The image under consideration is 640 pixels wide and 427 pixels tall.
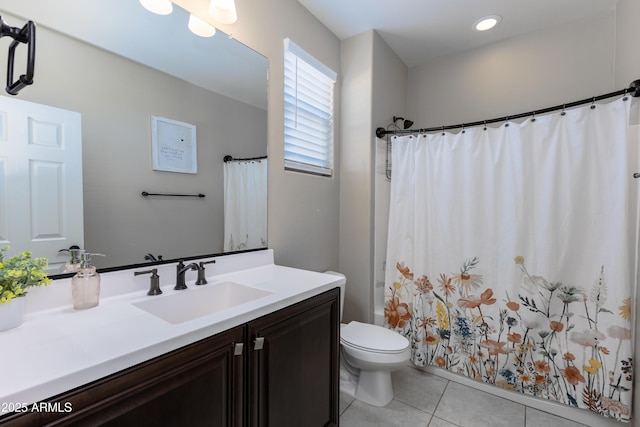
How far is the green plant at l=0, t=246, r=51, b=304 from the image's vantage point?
0.79 meters

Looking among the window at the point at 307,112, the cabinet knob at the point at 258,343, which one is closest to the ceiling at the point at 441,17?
the window at the point at 307,112

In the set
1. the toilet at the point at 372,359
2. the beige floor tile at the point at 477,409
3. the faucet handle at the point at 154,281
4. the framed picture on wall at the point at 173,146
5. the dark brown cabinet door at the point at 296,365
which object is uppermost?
the framed picture on wall at the point at 173,146

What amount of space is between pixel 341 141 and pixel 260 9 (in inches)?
41.7

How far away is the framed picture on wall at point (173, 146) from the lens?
1285mm

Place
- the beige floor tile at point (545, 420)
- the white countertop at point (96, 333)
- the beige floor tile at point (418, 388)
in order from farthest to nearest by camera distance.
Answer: the beige floor tile at point (418, 388)
the beige floor tile at point (545, 420)
the white countertop at point (96, 333)

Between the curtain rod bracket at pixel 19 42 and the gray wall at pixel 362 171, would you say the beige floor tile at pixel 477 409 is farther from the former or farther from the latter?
the curtain rod bracket at pixel 19 42

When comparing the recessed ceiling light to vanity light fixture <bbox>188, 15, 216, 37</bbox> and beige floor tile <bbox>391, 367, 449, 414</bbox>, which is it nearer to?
vanity light fixture <bbox>188, 15, 216, 37</bbox>

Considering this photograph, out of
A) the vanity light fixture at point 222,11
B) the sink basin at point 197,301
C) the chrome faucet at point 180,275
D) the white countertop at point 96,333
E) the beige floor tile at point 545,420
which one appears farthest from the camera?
the beige floor tile at point 545,420

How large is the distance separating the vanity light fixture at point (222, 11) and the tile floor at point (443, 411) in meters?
2.28

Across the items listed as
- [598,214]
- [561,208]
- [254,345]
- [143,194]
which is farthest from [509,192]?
[143,194]

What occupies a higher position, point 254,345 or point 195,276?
point 195,276

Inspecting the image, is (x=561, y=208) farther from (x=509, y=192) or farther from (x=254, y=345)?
(x=254, y=345)

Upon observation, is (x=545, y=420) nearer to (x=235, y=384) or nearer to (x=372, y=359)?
(x=372, y=359)

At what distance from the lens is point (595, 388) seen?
1619 millimetres
